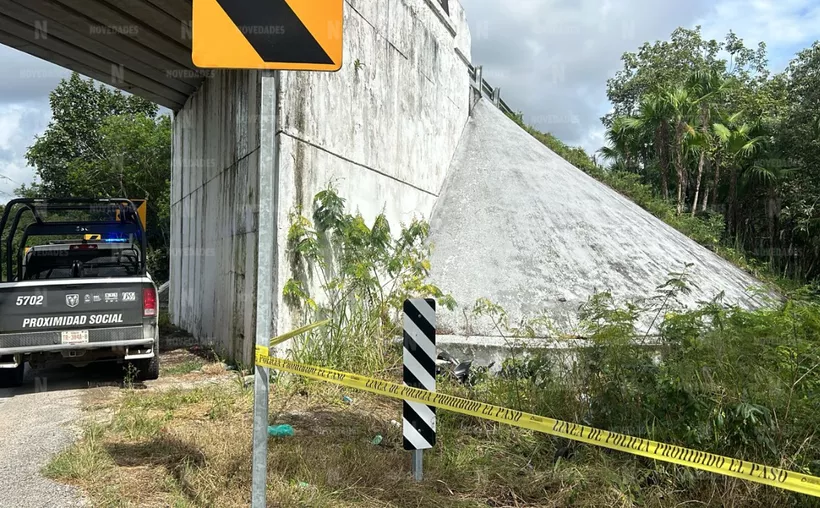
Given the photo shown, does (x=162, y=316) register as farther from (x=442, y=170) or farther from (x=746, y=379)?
(x=746, y=379)

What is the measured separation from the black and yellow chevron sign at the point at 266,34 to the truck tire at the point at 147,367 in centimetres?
574

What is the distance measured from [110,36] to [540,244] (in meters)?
8.70

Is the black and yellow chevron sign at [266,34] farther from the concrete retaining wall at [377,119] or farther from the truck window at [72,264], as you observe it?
the truck window at [72,264]

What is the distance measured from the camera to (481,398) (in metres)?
5.43

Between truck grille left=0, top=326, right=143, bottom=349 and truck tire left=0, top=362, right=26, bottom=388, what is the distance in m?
0.83

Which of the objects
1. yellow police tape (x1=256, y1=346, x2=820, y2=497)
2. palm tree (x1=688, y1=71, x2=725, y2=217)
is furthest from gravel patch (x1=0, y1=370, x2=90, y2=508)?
palm tree (x1=688, y1=71, x2=725, y2=217)

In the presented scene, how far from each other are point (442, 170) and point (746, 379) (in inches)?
442

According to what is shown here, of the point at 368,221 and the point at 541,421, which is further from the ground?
the point at 368,221

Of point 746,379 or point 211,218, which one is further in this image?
point 211,218

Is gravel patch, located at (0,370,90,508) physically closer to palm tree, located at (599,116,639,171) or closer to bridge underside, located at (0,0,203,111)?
bridge underside, located at (0,0,203,111)

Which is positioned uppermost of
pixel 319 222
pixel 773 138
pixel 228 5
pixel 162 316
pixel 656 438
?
pixel 773 138

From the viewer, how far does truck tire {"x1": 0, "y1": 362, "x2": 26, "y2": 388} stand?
7.35 m

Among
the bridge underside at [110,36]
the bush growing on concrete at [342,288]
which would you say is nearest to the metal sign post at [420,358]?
the bush growing on concrete at [342,288]

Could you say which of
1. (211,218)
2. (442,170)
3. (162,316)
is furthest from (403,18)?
(162,316)
